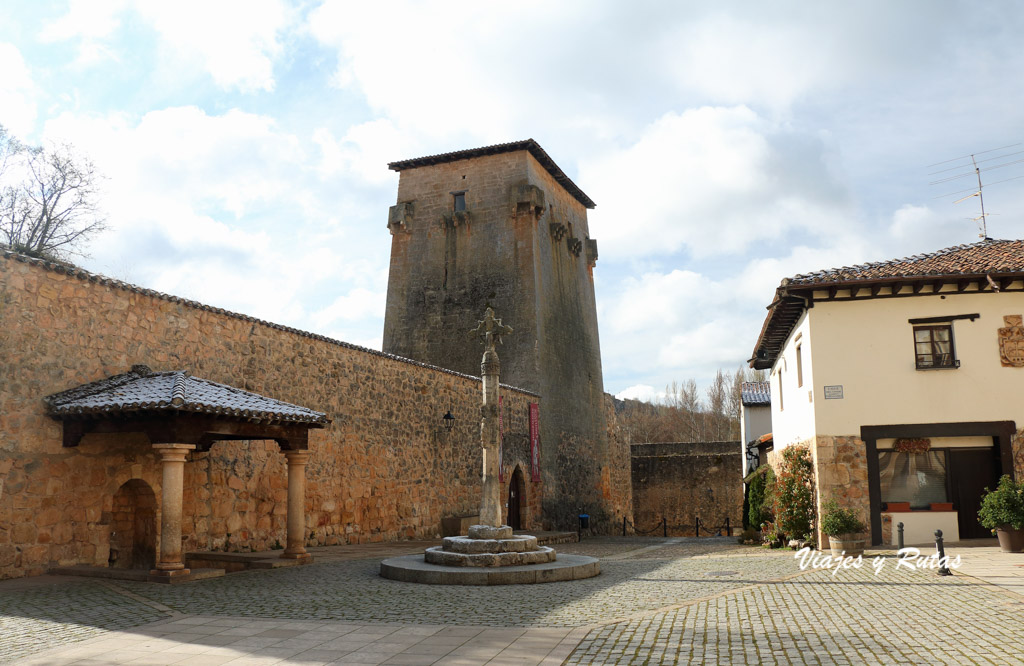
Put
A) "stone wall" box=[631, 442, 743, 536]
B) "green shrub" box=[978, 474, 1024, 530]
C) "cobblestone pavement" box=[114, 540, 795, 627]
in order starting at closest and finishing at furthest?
1. "cobblestone pavement" box=[114, 540, 795, 627]
2. "green shrub" box=[978, 474, 1024, 530]
3. "stone wall" box=[631, 442, 743, 536]

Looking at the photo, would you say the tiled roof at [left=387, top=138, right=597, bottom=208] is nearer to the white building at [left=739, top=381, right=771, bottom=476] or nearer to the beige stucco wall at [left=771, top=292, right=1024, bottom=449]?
the white building at [left=739, top=381, right=771, bottom=476]

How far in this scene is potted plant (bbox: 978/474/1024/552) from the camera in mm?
12297

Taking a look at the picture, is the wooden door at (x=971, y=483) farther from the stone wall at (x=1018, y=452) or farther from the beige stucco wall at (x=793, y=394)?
the beige stucco wall at (x=793, y=394)

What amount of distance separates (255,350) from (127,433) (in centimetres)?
305

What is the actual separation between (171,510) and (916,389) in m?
12.4

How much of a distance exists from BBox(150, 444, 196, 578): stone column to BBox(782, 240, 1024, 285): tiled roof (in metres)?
10.6

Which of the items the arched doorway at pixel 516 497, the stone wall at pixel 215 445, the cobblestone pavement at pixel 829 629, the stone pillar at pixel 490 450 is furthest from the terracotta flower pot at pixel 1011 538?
the arched doorway at pixel 516 497

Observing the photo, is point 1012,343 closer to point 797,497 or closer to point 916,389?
point 916,389

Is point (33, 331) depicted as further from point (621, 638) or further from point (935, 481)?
point (935, 481)

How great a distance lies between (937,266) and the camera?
575 inches

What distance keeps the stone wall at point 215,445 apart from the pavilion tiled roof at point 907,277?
28.0 ft

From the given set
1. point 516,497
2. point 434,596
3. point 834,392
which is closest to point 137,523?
point 434,596

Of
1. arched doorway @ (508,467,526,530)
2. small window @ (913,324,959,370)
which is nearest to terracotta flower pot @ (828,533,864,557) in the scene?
small window @ (913,324,959,370)

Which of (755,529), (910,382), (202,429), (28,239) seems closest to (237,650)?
(202,429)
